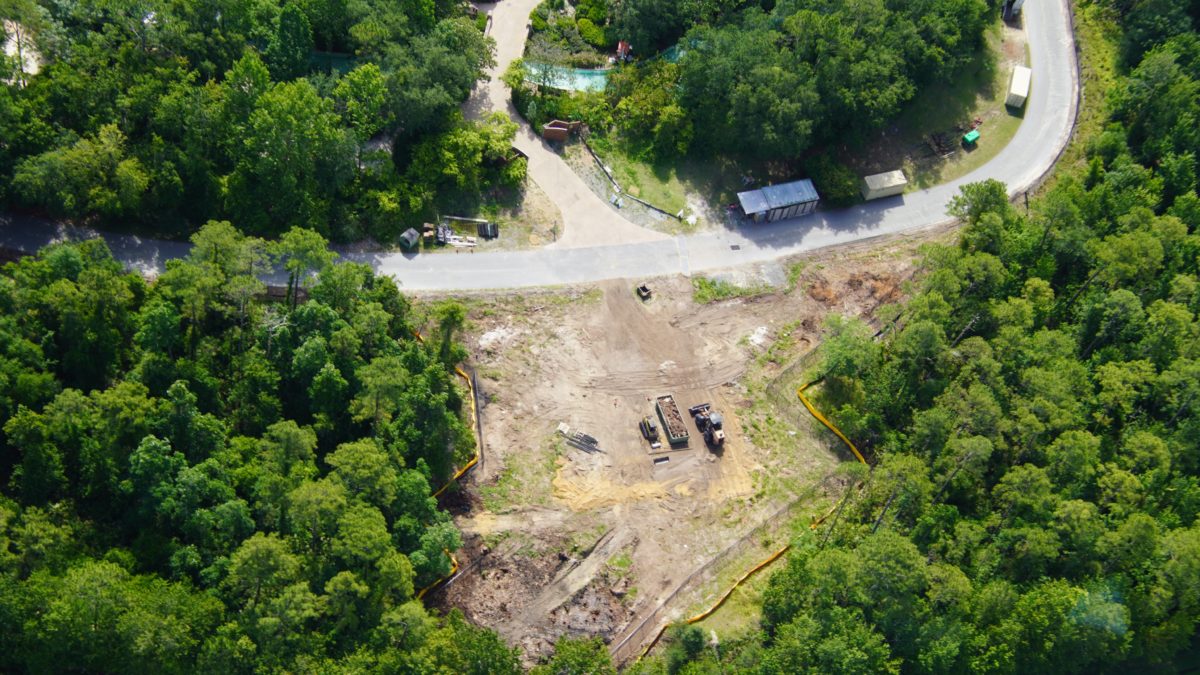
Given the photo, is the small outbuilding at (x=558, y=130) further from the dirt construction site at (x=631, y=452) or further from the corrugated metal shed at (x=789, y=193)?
the corrugated metal shed at (x=789, y=193)

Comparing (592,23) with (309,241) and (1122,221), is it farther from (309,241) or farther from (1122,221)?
(1122,221)

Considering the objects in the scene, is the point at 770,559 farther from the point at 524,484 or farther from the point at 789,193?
the point at 789,193

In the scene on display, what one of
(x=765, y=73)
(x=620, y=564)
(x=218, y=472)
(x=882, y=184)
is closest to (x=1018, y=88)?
(x=882, y=184)

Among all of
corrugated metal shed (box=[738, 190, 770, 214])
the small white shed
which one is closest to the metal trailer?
corrugated metal shed (box=[738, 190, 770, 214])

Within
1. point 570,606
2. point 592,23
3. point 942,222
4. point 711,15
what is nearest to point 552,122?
point 592,23

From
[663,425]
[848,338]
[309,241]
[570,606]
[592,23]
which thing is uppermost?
[592,23]
